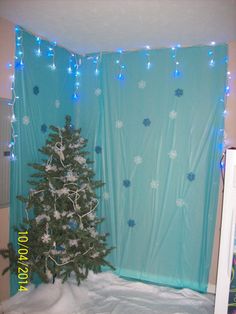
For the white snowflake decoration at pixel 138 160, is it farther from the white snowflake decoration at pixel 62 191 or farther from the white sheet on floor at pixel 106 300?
the white sheet on floor at pixel 106 300

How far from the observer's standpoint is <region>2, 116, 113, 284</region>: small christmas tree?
2.49 metres

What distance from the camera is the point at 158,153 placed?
3092mm

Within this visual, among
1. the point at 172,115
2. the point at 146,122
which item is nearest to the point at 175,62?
the point at 172,115

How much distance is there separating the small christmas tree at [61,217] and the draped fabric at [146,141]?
29 centimetres

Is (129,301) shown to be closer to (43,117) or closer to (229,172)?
(229,172)

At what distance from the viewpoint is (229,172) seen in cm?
173

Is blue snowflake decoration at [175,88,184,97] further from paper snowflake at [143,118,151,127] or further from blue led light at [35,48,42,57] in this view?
blue led light at [35,48,42,57]

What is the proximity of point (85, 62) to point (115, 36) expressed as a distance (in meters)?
0.75

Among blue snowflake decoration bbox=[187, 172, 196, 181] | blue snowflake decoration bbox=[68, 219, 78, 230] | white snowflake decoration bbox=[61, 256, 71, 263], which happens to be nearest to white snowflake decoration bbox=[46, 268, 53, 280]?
white snowflake decoration bbox=[61, 256, 71, 263]

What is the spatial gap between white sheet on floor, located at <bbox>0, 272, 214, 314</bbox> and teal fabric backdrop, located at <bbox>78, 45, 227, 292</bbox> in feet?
0.72

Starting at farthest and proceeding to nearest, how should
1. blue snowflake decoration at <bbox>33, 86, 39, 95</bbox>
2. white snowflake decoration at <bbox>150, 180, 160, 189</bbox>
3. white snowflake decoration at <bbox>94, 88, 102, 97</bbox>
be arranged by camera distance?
white snowflake decoration at <bbox>94, 88, 102, 97</bbox>, white snowflake decoration at <bbox>150, 180, 160, 189</bbox>, blue snowflake decoration at <bbox>33, 86, 39, 95</bbox>

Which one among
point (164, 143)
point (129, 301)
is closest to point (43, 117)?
point (164, 143)

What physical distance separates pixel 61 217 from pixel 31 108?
3.53 feet

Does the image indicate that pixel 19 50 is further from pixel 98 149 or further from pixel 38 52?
pixel 98 149
